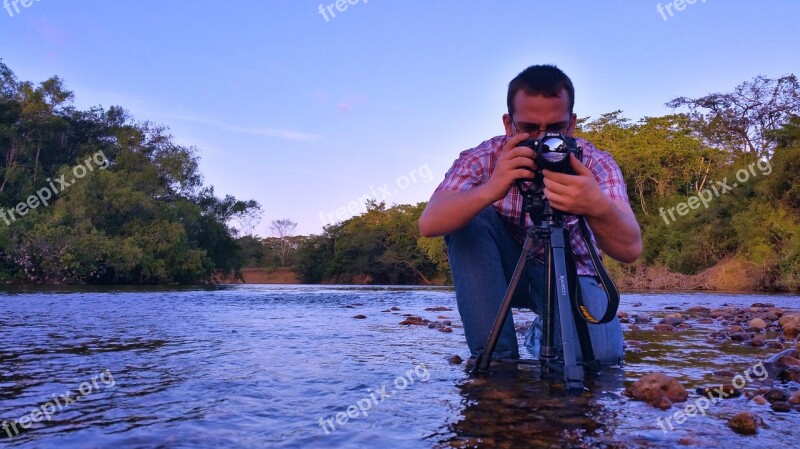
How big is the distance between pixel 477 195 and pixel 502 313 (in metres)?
0.45

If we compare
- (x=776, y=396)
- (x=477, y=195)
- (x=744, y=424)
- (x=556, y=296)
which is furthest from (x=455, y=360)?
(x=744, y=424)

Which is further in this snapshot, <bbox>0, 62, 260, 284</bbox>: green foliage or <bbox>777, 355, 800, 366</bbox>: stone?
<bbox>0, 62, 260, 284</bbox>: green foliage

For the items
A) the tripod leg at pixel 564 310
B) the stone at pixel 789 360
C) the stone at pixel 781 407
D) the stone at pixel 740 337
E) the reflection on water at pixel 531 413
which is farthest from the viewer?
the stone at pixel 740 337

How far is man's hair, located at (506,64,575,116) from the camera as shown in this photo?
2416 mm

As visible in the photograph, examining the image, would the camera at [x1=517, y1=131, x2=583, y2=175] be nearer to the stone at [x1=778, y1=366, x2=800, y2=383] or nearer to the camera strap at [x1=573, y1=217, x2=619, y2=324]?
the camera strap at [x1=573, y1=217, x2=619, y2=324]

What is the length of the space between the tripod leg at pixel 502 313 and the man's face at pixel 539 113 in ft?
1.46

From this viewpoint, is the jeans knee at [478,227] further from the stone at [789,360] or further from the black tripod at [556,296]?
the stone at [789,360]

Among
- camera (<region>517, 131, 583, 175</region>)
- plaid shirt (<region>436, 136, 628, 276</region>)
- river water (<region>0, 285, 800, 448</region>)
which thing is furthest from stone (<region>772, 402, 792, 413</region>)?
camera (<region>517, 131, 583, 175</region>)

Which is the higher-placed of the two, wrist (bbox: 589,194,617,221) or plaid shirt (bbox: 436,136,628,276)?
plaid shirt (bbox: 436,136,628,276)

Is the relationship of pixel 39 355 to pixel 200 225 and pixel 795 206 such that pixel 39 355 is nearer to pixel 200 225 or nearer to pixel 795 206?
pixel 795 206

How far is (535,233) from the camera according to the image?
88.4 inches

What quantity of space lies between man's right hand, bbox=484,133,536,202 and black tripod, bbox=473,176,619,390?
0.07 m

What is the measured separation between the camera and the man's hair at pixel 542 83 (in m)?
2.42

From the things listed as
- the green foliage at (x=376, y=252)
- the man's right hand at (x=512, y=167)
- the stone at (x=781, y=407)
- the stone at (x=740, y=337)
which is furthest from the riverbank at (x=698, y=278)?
the green foliage at (x=376, y=252)
